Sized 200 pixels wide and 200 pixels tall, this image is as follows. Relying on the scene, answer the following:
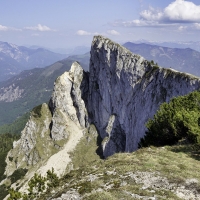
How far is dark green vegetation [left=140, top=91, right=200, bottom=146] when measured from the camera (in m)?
35.6

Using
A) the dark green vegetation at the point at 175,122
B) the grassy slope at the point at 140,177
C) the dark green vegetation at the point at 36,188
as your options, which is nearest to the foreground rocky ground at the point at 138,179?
the grassy slope at the point at 140,177

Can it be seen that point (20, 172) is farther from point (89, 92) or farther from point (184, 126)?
point (184, 126)

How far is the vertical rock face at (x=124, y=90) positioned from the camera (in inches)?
3353

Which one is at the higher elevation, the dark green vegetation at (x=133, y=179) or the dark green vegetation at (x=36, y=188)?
the dark green vegetation at (x=133, y=179)

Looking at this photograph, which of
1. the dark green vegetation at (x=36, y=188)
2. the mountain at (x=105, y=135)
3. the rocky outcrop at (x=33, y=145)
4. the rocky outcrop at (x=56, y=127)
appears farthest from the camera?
the rocky outcrop at (x=56, y=127)

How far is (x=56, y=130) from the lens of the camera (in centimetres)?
15050

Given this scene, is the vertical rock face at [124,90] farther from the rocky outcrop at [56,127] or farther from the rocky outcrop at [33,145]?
the rocky outcrop at [33,145]

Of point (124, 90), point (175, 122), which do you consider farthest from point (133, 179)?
point (124, 90)

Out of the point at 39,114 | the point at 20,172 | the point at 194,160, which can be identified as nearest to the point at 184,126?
the point at 194,160

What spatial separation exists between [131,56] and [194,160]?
8678 centimetres

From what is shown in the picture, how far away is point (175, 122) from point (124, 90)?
267 ft

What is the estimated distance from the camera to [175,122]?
123ft

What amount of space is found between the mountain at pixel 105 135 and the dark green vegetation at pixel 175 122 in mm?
4787

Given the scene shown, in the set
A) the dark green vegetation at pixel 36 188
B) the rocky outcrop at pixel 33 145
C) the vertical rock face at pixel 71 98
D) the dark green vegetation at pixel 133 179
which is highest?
the dark green vegetation at pixel 133 179
